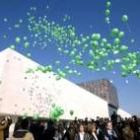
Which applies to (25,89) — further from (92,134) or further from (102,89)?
(102,89)

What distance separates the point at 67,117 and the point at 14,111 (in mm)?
10258

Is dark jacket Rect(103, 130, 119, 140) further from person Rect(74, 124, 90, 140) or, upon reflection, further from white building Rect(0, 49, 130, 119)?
white building Rect(0, 49, 130, 119)

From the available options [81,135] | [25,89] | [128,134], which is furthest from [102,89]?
[128,134]

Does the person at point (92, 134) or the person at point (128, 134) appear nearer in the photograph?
the person at point (128, 134)

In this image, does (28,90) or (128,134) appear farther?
(28,90)

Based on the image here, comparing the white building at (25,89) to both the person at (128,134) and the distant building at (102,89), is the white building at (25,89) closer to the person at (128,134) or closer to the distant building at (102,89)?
the person at (128,134)

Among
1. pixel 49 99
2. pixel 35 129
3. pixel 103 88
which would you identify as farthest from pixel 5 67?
pixel 103 88

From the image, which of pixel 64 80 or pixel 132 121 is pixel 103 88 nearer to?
pixel 64 80

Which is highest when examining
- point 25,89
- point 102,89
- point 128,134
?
point 102,89

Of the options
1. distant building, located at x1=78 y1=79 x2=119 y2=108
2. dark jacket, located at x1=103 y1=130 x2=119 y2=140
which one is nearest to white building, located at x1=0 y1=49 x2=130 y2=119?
dark jacket, located at x1=103 y1=130 x2=119 y2=140

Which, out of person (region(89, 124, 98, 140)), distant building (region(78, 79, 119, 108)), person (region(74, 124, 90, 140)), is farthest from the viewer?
distant building (region(78, 79, 119, 108))

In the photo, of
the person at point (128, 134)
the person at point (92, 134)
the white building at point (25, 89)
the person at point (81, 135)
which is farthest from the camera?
the white building at point (25, 89)

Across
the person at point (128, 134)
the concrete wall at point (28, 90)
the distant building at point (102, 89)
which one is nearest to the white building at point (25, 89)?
the concrete wall at point (28, 90)

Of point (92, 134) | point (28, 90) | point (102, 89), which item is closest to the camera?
point (92, 134)
